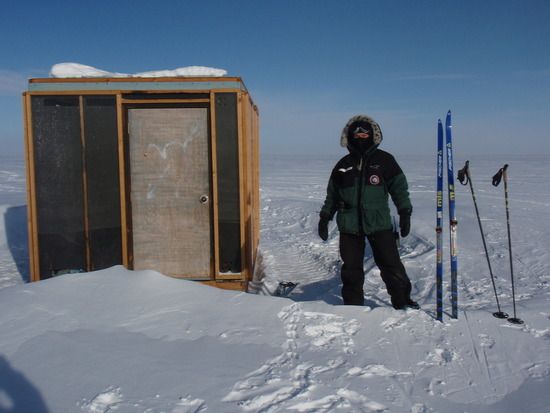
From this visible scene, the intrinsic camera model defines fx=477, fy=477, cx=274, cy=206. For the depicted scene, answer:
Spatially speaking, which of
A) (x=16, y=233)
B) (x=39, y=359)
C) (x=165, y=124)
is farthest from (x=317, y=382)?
(x=16, y=233)

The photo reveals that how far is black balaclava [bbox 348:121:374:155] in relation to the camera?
13.6 ft

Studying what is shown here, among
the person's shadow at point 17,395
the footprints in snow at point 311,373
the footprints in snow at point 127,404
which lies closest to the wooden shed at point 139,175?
the footprints in snow at point 311,373

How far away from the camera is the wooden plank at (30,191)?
16.7 ft

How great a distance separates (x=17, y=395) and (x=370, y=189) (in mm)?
2933

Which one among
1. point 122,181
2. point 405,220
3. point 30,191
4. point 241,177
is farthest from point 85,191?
point 405,220

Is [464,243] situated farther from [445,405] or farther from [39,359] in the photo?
[39,359]

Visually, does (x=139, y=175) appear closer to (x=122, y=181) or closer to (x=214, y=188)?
(x=122, y=181)

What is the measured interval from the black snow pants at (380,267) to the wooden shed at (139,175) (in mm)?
1525

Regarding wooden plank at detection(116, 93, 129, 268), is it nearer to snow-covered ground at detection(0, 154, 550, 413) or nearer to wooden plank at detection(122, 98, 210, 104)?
wooden plank at detection(122, 98, 210, 104)

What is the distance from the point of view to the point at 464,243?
281 inches

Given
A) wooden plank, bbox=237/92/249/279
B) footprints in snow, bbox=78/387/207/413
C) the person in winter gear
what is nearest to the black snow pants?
the person in winter gear

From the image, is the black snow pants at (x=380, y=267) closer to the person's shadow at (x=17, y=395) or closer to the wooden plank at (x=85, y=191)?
the person's shadow at (x=17, y=395)

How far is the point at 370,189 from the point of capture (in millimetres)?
4109

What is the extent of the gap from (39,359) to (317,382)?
167 centimetres
